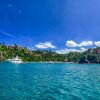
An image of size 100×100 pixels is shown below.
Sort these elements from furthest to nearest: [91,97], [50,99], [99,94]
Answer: [99,94] < [91,97] < [50,99]

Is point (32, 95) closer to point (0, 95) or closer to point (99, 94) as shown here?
point (0, 95)

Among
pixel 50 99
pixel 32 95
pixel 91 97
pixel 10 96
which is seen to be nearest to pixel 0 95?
pixel 10 96

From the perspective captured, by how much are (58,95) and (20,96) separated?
261 inches

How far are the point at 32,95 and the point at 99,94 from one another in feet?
39.4

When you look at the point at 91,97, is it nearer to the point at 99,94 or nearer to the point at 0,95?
the point at 99,94

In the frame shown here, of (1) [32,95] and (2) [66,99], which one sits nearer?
(2) [66,99]

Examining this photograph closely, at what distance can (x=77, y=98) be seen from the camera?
34344 mm

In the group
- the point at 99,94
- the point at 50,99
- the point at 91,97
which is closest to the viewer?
the point at 50,99

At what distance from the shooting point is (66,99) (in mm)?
33500

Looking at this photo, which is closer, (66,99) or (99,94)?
(66,99)

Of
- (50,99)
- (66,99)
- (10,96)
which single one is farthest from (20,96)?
(66,99)

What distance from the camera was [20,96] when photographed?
34500mm

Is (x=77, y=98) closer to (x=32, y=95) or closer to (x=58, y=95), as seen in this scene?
(x=58, y=95)

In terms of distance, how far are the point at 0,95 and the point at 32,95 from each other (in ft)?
17.4
